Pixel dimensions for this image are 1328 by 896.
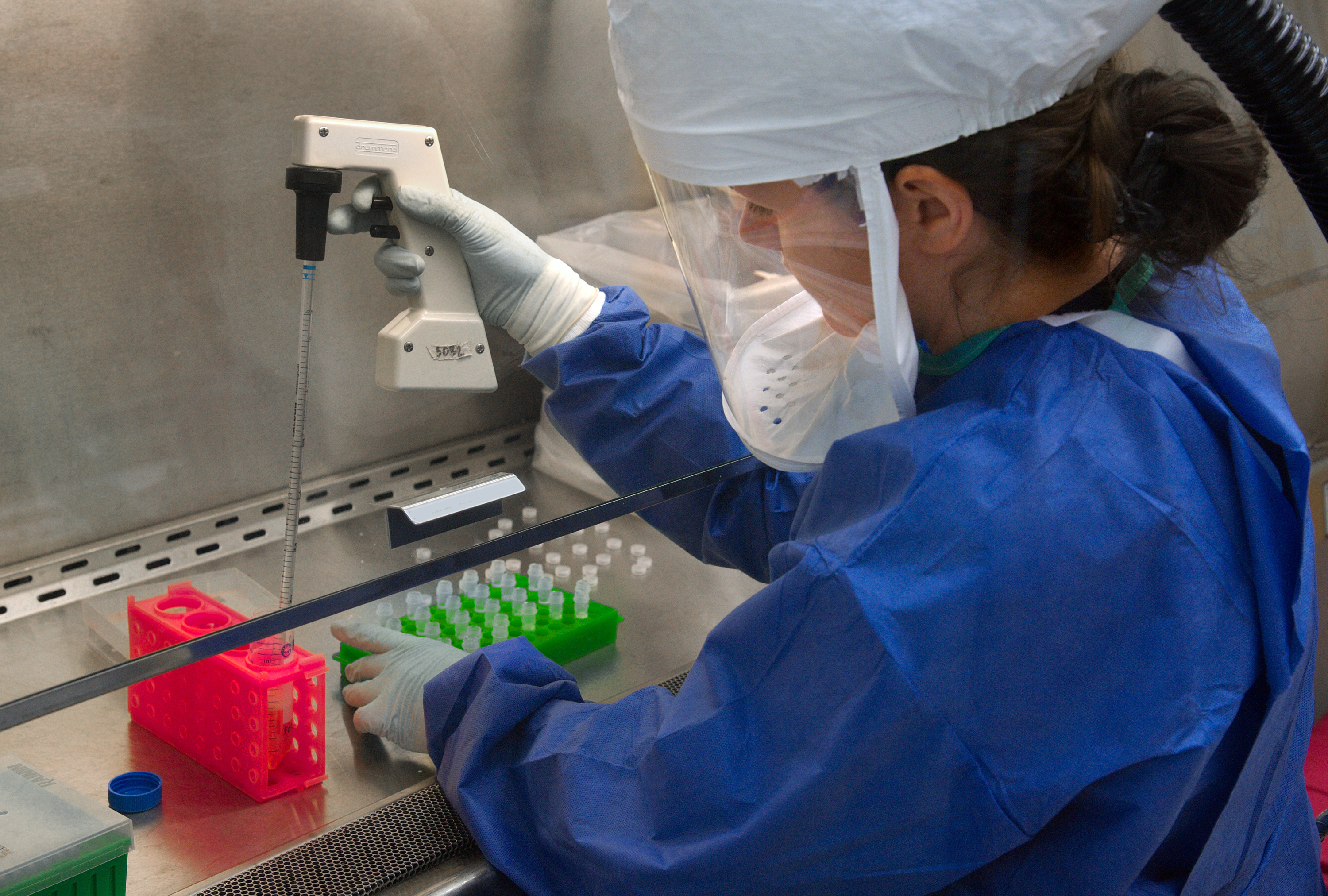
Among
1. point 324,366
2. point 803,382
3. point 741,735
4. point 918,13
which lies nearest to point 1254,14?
point 918,13

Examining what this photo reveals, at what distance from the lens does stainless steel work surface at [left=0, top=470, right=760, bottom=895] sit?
91 centimetres

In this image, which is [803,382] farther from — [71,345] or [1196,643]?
[71,345]

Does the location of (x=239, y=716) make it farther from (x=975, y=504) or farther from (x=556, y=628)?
(x=975, y=504)

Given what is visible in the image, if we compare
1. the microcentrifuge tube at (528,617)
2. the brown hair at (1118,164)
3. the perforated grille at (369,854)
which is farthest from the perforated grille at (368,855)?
the brown hair at (1118,164)

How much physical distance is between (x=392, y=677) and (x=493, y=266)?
0.48 meters

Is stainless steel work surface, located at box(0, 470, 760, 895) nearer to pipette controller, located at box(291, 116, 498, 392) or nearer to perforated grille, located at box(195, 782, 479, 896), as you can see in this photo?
perforated grille, located at box(195, 782, 479, 896)

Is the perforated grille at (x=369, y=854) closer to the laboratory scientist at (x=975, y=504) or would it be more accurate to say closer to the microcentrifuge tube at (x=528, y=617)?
the laboratory scientist at (x=975, y=504)

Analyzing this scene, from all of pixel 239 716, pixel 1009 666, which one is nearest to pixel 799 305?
pixel 1009 666

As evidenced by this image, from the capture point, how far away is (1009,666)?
2.79 feet

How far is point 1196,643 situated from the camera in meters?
0.86

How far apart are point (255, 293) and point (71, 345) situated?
16cm

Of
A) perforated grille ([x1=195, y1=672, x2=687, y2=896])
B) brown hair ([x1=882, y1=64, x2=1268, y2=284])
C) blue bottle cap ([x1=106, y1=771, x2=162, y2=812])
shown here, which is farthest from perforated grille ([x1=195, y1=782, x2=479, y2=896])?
brown hair ([x1=882, y1=64, x2=1268, y2=284])

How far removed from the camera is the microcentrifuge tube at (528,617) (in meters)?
1.39

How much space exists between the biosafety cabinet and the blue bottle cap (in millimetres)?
12
